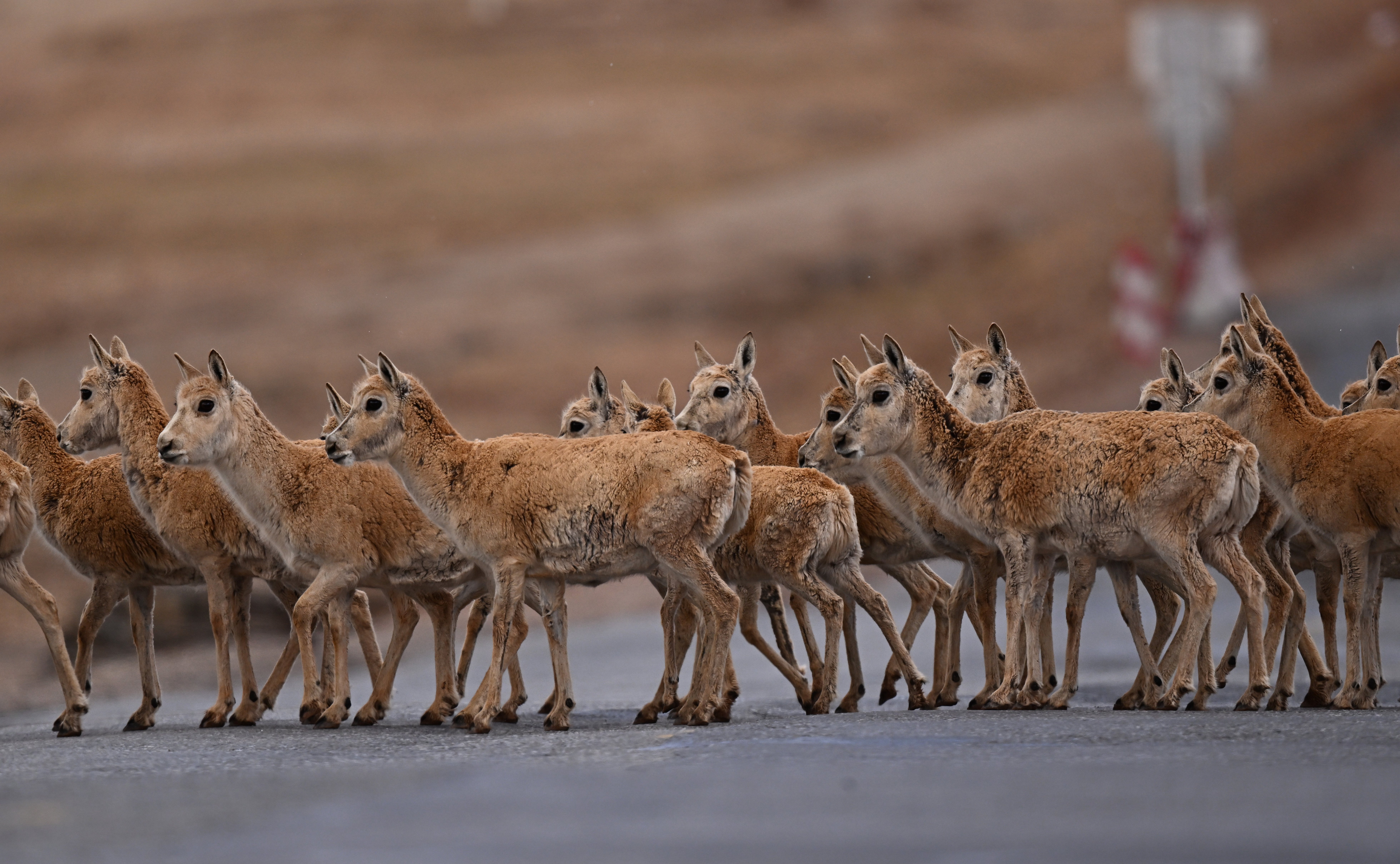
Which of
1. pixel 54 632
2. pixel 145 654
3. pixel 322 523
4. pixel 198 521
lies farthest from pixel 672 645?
pixel 54 632

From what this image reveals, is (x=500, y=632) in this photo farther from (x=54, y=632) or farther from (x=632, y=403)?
(x=632, y=403)

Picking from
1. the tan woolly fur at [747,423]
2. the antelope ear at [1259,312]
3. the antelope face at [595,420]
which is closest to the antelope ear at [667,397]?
the tan woolly fur at [747,423]

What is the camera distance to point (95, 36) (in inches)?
2339

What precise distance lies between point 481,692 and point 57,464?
4831 millimetres

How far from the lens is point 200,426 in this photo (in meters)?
14.1

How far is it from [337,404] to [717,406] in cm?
335

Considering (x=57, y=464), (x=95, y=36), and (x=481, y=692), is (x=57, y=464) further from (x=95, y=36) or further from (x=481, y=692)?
Answer: (x=95, y=36)

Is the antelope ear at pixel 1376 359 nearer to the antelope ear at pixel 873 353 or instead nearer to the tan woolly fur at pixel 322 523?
the antelope ear at pixel 873 353

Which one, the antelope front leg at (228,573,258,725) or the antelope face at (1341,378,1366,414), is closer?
the antelope front leg at (228,573,258,725)

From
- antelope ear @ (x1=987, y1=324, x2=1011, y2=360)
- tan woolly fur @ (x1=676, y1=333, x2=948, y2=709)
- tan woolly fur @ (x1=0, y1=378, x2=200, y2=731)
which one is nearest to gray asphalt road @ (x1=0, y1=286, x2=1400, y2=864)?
tan woolly fur @ (x1=0, y1=378, x2=200, y2=731)

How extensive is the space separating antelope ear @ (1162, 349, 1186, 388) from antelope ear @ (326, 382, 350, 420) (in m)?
6.53

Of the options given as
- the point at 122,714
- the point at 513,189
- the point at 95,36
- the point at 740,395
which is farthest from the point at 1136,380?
the point at 95,36

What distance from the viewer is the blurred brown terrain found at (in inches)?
1716

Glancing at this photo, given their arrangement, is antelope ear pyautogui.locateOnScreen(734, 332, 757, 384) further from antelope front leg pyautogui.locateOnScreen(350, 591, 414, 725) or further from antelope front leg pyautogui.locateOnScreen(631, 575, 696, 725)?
antelope front leg pyautogui.locateOnScreen(350, 591, 414, 725)
